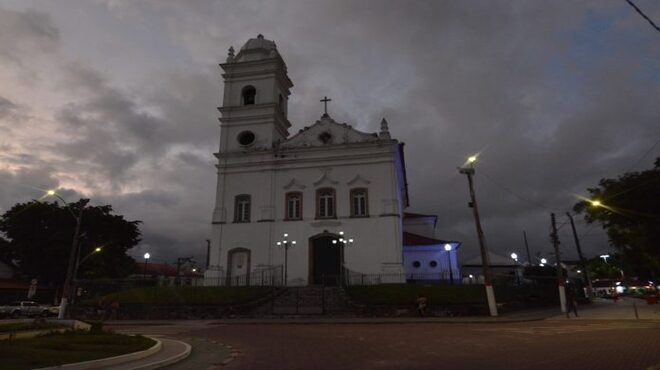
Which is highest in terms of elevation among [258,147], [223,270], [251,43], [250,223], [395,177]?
[251,43]

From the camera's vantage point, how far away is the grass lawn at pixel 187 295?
25281mm

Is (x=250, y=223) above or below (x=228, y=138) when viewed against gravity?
below

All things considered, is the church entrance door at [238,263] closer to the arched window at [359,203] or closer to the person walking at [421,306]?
the arched window at [359,203]

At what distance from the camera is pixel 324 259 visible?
104 feet

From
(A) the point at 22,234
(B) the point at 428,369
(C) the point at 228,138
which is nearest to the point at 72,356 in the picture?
(B) the point at 428,369

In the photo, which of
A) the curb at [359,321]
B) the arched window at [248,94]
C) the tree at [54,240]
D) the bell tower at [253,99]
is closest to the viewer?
the curb at [359,321]

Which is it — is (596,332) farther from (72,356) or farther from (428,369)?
(72,356)

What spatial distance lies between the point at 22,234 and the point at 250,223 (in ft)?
91.0

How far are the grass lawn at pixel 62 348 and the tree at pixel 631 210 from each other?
23.6 m

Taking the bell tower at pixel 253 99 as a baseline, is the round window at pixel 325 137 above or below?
below

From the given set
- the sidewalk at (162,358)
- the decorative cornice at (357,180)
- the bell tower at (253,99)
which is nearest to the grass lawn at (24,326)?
the sidewalk at (162,358)

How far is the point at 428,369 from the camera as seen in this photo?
8.66m

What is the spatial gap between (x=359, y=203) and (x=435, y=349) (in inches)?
842

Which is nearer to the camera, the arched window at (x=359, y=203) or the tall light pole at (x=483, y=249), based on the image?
the tall light pole at (x=483, y=249)
